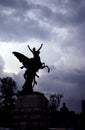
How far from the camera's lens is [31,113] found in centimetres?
2223

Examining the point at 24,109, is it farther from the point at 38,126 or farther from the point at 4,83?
the point at 4,83

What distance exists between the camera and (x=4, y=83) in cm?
5722

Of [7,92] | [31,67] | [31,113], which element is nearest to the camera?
[31,113]

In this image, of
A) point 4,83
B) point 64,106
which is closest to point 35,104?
point 64,106

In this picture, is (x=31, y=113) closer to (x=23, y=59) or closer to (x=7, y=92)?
(x=23, y=59)

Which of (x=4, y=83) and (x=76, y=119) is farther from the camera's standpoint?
(x=4, y=83)

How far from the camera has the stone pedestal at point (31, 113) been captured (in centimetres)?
2203

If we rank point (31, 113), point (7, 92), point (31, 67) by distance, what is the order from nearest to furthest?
point (31, 113), point (31, 67), point (7, 92)

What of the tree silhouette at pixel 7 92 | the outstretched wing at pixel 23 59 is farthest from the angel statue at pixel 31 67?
the tree silhouette at pixel 7 92

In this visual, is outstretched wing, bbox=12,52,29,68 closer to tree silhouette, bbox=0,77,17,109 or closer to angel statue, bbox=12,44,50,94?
angel statue, bbox=12,44,50,94

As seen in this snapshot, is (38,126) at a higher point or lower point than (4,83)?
lower

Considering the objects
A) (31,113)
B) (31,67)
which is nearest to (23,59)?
(31,67)

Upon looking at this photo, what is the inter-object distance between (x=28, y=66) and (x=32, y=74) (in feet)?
2.61

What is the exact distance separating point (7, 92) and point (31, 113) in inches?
1368
